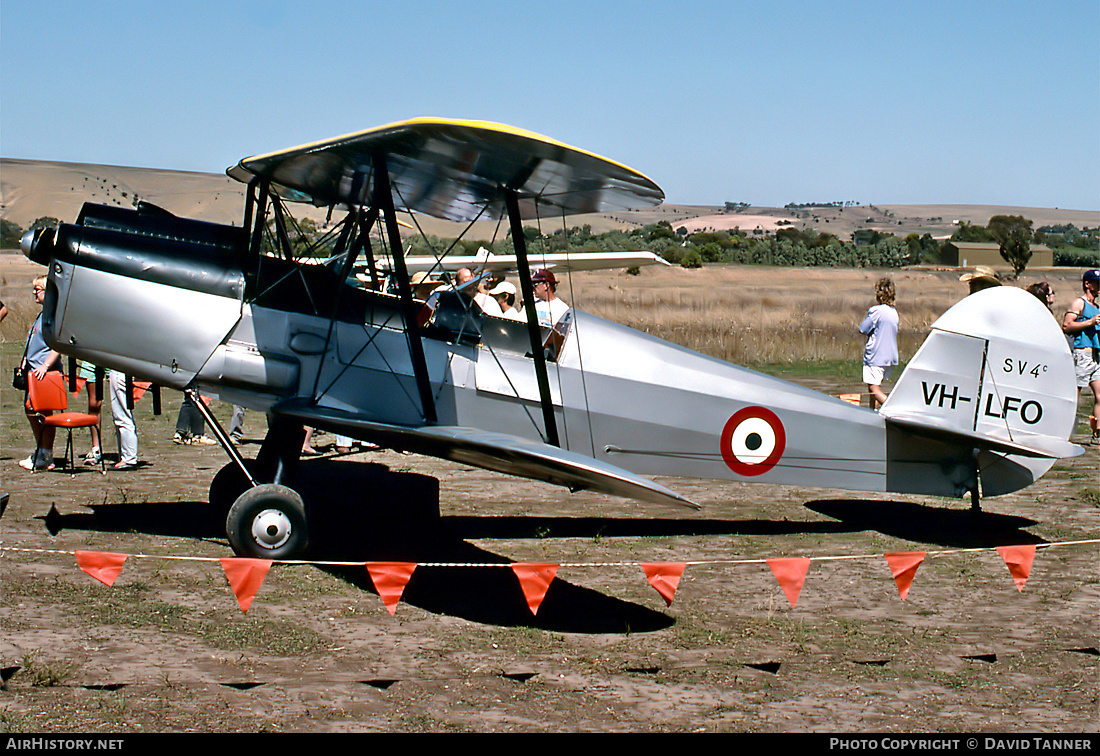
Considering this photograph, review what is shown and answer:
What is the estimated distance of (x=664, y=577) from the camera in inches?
195

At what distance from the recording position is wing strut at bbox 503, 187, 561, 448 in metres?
Answer: 6.22

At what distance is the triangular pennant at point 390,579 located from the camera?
4.86m

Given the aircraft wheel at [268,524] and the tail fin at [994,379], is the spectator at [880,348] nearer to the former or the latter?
the tail fin at [994,379]

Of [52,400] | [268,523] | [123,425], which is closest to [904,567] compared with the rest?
[268,523]

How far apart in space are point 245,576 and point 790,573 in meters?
2.69

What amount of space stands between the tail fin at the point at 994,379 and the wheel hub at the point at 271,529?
13.8 ft

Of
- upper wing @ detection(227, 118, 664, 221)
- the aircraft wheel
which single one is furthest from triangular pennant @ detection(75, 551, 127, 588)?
upper wing @ detection(227, 118, 664, 221)

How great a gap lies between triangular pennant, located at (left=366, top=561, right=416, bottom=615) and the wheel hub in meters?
1.28

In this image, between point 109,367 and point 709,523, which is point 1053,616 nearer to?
point 709,523

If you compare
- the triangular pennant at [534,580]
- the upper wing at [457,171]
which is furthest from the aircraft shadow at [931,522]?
the triangular pennant at [534,580]

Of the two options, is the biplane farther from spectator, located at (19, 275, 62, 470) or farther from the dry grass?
spectator, located at (19, 275, 62, 470)

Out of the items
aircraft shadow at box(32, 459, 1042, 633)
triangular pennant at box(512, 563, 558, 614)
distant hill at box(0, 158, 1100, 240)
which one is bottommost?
aircraft shadow at box(32, 459, 1042, 633)

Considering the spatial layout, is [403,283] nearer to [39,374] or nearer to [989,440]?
[989,440]
